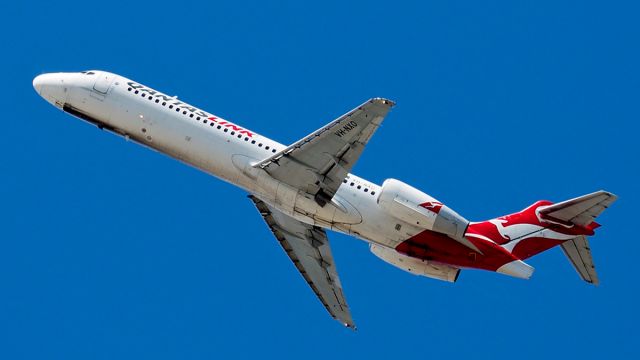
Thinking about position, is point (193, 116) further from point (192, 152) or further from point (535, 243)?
point (535, 243)

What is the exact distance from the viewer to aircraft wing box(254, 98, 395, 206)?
4153cm

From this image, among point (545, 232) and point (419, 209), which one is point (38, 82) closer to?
point (419, 209)

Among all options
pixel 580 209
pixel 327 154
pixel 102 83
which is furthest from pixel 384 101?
pixel 102 83

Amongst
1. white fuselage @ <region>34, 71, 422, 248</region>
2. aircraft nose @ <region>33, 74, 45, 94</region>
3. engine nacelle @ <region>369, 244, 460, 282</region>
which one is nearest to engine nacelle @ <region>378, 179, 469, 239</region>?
white fuselage @ <region>34, 71, 422, 248</region>

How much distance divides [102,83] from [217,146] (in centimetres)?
681

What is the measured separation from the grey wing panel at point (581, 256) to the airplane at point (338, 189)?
0.15ft

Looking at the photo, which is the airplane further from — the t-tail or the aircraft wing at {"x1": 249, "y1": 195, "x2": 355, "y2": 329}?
the aircraft wing at {"x1": 249, "y1": 195, "x2": 355, "y2": 329}

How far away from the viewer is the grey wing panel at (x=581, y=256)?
47.0 m

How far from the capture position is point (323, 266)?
2018 inches

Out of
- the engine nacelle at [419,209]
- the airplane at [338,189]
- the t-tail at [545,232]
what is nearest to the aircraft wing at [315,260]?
the airplane at [338,189]

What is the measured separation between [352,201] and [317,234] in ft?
20.5

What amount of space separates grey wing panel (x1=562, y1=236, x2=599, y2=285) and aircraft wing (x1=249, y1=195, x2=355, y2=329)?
11.4 m

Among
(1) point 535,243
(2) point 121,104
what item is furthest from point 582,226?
(2) point 121,104

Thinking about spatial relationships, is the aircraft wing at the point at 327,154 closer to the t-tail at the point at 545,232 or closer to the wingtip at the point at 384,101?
the wingtip at the point at 384,101
